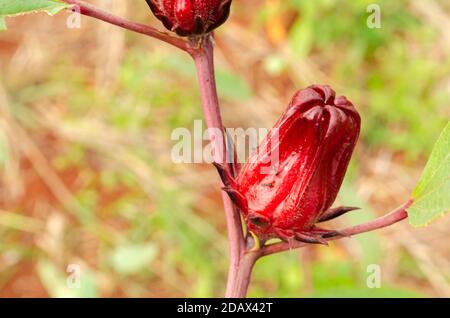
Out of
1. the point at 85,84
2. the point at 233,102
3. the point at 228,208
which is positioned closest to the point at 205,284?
the point at 233,102

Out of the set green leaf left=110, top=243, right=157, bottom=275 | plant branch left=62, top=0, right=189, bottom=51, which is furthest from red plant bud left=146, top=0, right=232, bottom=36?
green leaf left=110, top=243, right=157, bottom=275

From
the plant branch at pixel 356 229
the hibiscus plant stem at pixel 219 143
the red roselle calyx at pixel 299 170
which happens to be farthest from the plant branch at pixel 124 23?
the plant branch at pixel 356 229

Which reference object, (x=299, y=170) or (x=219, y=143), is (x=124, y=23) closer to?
(x=219, y=143)

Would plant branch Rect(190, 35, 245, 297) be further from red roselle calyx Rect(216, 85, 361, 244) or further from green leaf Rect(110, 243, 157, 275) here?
green leaf Rect(110, 243, 157, 275)

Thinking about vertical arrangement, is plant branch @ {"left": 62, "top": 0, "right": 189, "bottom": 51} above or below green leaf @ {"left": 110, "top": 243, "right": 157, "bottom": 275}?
above

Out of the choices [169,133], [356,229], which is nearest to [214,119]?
[356,229]

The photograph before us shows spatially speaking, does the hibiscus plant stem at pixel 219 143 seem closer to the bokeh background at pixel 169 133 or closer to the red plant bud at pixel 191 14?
the red plant bud at pixel 191 14

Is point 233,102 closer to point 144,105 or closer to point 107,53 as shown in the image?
point 144,105
